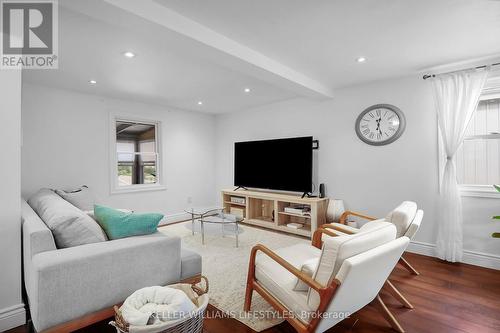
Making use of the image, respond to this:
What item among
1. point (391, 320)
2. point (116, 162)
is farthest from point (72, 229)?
point (116, 162)

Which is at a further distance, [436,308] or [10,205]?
[436,308]

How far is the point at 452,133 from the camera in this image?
315cm

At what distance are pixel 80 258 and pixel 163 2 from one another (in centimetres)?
183

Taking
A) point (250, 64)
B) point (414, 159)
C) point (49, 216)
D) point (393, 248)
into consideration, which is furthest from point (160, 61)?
point (414, 159)

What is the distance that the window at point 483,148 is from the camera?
10.1ft

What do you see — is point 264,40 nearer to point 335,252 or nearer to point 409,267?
point 335,252

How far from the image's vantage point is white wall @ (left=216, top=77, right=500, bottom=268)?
3.19 metres

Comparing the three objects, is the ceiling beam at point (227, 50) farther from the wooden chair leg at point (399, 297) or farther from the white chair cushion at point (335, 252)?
the wooden chair leg at point (399, 297)

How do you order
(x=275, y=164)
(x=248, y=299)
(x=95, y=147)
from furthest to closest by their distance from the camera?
(x=275, y=164) → (x=95, y=147) → (x=248, y=299)

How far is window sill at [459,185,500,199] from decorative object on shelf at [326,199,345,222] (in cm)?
148

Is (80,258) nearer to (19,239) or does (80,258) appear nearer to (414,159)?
(19,239)

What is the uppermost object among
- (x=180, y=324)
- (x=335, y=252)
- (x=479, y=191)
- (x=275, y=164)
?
(x=275, y=164)

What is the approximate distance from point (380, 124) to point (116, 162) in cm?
439

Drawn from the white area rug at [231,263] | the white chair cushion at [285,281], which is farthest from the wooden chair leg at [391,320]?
the white area rug at [231,263]
